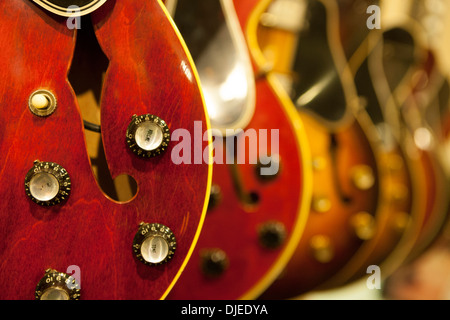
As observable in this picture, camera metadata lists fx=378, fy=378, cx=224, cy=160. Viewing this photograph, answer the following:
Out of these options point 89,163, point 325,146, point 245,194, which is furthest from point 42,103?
point 325,146

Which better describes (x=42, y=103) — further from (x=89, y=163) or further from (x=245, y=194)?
(x=245, y=194)

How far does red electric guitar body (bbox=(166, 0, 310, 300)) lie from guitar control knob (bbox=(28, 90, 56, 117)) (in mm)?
250

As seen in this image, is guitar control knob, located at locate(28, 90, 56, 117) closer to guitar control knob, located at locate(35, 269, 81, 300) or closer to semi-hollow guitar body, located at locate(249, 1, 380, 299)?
guitar control knob, located at locate(35, 269, 81, 300)

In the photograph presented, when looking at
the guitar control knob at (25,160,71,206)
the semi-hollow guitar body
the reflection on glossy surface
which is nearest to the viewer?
the guitar control knob at (25,160,71,206)

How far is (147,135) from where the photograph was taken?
0.44 metres

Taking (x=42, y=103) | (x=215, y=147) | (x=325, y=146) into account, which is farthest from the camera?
(x=325, y=146)

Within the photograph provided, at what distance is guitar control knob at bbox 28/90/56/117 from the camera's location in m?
0.42

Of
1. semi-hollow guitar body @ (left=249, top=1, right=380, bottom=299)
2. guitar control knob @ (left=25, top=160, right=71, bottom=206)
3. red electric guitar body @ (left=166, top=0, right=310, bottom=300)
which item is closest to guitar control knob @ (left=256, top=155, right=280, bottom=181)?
red electric guitar body @ (left=166, top=0, right=310, bottom=300)

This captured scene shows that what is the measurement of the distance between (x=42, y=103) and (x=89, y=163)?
83 mm

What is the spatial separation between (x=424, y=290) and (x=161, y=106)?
0.96 meters

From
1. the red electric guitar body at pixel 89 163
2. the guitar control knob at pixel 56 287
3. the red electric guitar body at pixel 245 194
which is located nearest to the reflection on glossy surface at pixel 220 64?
the red electric guitar body at pixel 245 194

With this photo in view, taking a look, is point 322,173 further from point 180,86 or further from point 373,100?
point 180,86

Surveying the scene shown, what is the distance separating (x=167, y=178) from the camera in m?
0.45

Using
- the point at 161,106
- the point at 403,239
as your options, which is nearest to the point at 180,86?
the point at 161,106
